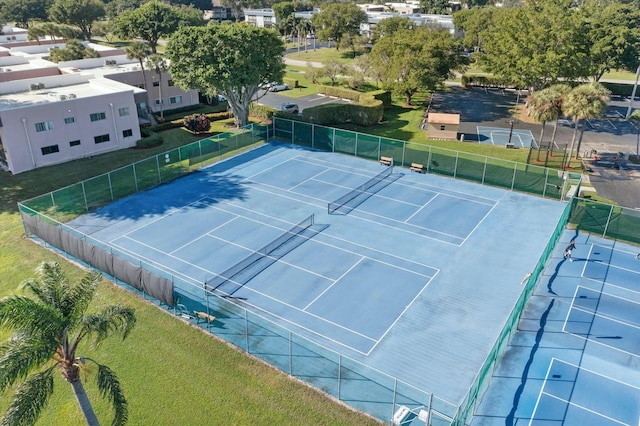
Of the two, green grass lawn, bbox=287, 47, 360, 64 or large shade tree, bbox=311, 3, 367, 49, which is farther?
large shade tree, bbox=311, 3, 367, 49

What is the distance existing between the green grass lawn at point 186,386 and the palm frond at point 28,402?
5694 millimetres

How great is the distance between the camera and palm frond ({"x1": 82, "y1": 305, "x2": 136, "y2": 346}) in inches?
516

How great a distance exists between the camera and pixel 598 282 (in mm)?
25141

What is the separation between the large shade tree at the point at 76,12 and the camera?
99.8 metres

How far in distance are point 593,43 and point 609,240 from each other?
35144mm

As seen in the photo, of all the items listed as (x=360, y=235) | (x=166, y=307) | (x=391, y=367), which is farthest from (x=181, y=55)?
(x=391, y=367)

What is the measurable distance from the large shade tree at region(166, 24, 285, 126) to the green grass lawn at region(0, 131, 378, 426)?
23799mm

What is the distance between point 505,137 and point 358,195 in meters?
20.6

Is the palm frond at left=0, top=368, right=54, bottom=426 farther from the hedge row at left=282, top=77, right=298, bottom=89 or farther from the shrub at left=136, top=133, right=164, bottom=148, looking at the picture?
the hedge row at left=282, top=77, right=298, bottom=89

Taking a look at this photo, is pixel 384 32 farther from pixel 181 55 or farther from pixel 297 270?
pixel 297 270

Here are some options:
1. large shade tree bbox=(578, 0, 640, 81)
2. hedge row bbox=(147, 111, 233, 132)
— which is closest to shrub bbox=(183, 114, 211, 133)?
hedge row bbox=(147, 111, 233, 132)

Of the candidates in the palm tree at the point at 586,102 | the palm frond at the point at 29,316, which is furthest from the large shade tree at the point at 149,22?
the palm frond at the point at 29,316

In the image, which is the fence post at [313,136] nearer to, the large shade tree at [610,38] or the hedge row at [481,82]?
the large shade tree at [610,38]

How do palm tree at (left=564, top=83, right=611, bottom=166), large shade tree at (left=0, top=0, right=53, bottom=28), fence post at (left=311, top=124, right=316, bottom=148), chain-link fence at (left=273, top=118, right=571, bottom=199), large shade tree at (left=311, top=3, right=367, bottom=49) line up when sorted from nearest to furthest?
chain-link fence at (left=273, top=118, right=571, bottom=199) < palm tree at (left=564, top=83, right=611, bottom=166) < fence post at (left=311, top=124, right=316, bottom=148) < large shade tree at (left=311, top=3, right=367, bottom=49) < large shade tree at (left=0, top=0, right=53, bottom=28)
